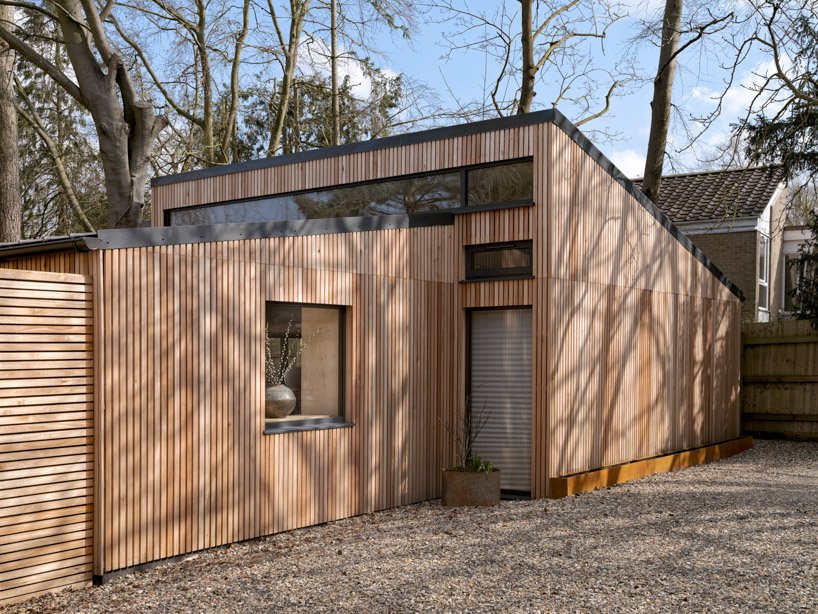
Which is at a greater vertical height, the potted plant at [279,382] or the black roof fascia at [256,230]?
the black roof fascia at [256,230]

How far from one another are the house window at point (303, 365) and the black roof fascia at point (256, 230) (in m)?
0.70

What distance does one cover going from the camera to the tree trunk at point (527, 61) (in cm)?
1554

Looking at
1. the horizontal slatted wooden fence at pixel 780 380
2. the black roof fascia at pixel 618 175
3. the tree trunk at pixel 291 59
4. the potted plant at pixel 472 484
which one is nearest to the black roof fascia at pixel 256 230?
the black roof fascia at pixel 618 175

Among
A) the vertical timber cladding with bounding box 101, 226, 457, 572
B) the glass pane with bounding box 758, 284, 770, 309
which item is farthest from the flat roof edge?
the glass pane with bounding box 758, 284, 770, 309

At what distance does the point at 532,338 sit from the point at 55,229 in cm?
1688

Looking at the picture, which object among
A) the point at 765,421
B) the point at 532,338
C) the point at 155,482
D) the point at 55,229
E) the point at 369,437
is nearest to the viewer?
the point at 155,482

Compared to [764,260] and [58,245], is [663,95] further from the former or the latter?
[58,245]

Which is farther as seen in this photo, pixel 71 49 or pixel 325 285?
pixel 71 49

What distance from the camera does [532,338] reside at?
9047 mm

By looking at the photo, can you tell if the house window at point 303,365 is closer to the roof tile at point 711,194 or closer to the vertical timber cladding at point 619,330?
the vertical timber cladding at point 619,330

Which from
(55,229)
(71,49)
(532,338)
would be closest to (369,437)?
(532,338)

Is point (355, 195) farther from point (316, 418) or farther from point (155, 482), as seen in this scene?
point (155, 482)

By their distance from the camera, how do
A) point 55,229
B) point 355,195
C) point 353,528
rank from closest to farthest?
point 353,528 < point 355,195 < point 55,229

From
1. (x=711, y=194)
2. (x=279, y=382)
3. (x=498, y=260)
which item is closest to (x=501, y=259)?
(x=498, y=260)
